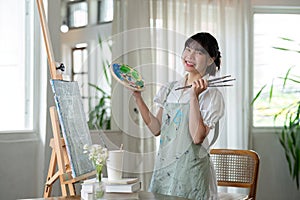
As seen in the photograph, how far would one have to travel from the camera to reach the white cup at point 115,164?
8.55 feet

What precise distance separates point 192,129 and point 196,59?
1.05ft

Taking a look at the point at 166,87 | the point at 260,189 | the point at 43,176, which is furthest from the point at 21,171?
the point at 260,189

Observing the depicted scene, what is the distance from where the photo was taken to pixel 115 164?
261 cm

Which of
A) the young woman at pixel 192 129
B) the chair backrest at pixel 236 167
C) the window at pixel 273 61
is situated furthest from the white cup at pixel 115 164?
the window at pixel 273 61

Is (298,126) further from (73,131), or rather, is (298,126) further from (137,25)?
(73,131)

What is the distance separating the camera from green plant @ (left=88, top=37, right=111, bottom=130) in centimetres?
445

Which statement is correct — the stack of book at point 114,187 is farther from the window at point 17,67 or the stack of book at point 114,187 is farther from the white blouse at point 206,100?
the window at point 17,67

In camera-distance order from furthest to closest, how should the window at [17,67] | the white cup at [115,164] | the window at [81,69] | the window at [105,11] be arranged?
the window at [105,11] < the window at [81,69] < the window at [17,67] < the white cup at [115,164]

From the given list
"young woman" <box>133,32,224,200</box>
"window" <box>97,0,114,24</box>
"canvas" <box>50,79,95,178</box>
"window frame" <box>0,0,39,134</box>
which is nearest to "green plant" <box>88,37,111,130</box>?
"window" <box>97,0,114,24</box>

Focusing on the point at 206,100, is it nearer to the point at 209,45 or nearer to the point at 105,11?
the point at 209,45

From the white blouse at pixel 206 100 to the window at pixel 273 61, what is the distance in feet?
7.81

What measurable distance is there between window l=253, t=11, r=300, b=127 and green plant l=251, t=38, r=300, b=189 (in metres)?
0.04

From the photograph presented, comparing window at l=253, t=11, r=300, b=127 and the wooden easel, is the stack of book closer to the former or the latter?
the wooden easel

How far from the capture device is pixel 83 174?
126 inches
